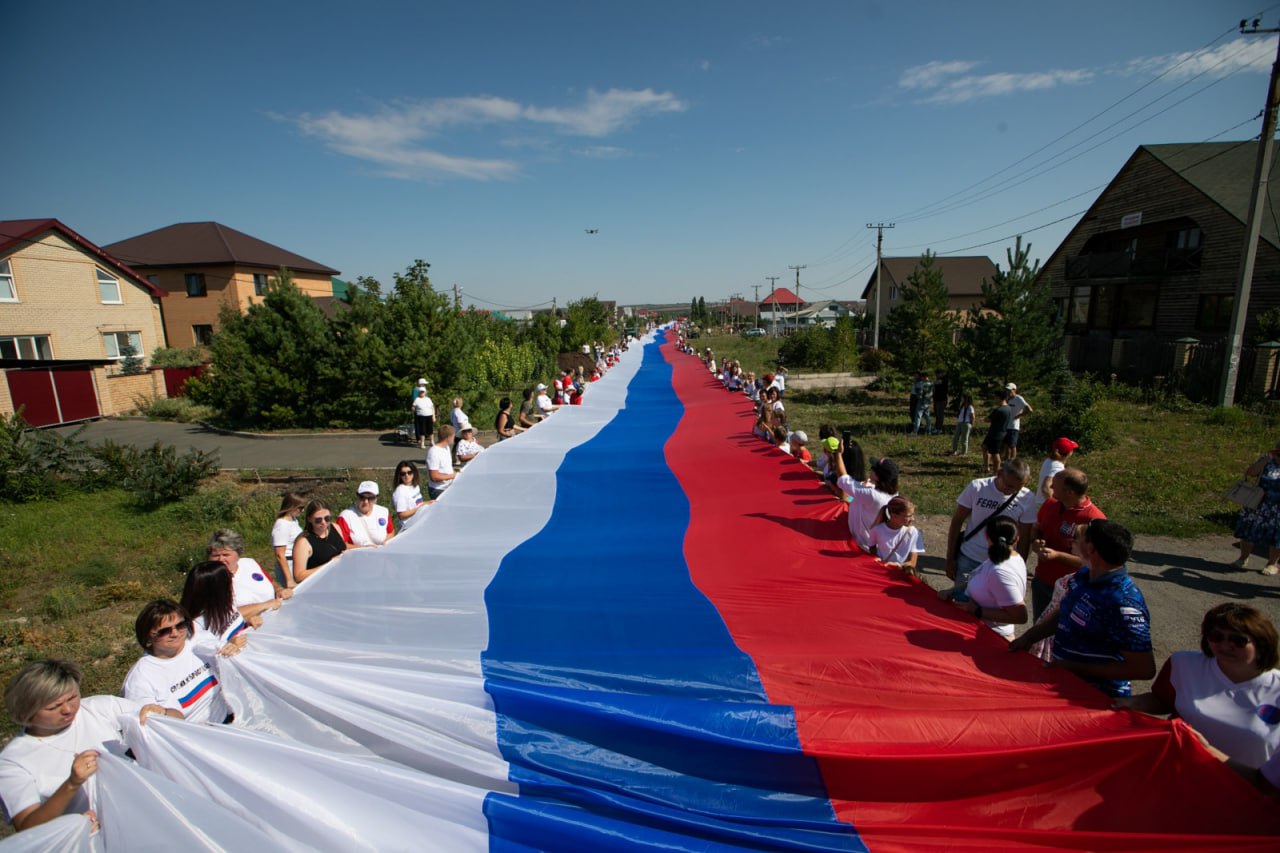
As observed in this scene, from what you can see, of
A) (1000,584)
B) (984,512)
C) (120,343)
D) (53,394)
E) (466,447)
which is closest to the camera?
(1000,584)

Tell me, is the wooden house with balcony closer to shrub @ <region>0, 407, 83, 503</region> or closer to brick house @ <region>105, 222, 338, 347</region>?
shrub @ <region>0, 407, 83, 503</region>

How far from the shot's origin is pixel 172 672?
9.71 feet

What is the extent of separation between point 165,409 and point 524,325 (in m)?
18.2

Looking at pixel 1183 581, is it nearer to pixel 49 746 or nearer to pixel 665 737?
pixel 665 737

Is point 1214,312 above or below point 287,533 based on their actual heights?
above

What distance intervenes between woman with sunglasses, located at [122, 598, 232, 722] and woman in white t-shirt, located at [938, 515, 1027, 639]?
4.16 meters

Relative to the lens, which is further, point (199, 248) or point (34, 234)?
point (199, 248)

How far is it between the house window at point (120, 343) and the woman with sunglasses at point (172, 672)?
26912mm

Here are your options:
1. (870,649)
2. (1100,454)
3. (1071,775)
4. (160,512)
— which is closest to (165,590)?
(160,512)

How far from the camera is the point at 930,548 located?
7.55m

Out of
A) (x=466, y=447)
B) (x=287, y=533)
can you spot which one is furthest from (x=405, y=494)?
(x=466, y=447)

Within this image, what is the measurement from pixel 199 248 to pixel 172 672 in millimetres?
38203

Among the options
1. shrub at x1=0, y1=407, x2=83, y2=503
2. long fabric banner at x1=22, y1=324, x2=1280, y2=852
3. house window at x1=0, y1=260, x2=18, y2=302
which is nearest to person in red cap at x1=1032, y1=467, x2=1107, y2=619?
long fabric banner at x1=22, y1=324, x2=1280, y2=852

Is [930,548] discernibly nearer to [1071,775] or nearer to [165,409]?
[1071,775]
